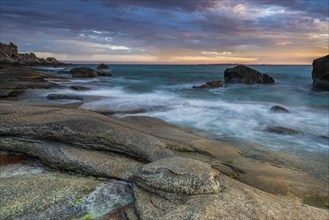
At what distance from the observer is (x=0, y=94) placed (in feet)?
59.2

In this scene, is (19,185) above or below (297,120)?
above

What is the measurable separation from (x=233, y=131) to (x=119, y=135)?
340 inches

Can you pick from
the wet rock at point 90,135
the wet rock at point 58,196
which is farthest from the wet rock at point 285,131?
the wet rock at point 58,196

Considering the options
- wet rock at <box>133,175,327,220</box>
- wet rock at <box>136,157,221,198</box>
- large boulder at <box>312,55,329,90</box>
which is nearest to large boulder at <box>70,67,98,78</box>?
large boulder at <box>312,55,329,90</box>

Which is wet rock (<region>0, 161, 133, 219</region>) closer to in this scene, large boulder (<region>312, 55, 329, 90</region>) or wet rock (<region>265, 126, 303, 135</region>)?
wet rock (<region>265, 126, 303, 135</region>)

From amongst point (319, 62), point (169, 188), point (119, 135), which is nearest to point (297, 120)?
point (119, 135)

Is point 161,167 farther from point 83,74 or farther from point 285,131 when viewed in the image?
point 83,74

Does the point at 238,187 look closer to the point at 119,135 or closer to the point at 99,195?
the point at 99,195

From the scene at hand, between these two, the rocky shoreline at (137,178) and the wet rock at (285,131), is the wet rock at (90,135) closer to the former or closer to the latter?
the rocky shoreline at (137,178)

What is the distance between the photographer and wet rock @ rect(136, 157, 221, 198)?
493 centimetres

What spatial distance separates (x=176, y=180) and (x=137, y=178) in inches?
29.7

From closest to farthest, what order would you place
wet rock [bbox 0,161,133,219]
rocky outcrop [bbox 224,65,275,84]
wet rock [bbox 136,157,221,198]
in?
1. wet rock [bbox 0,161,133,219]
2. wet rock [bbox 136,157,221,198]
3. rocky outcrop [bbox 224,65,275,84]

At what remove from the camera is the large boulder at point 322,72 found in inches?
1622

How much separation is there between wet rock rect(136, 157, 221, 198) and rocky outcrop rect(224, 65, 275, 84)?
142ft
